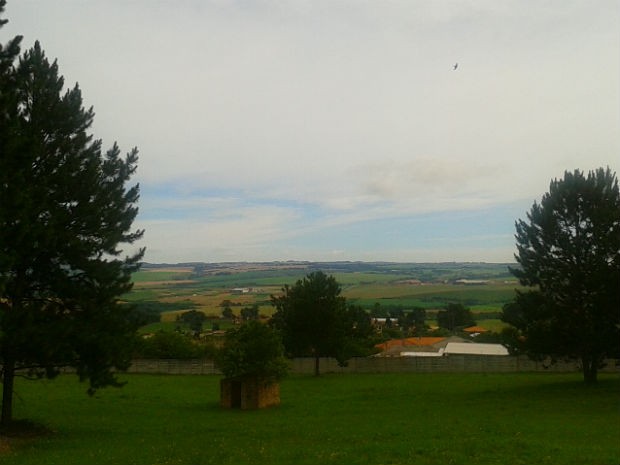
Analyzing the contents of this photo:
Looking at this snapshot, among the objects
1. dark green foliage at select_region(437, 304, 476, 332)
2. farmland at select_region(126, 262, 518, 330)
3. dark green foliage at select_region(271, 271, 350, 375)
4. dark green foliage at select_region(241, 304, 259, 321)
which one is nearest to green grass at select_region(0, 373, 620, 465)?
dark green foliage at select_region(241, 304, 259, 321)

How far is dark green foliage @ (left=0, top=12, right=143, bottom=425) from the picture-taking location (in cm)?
1780

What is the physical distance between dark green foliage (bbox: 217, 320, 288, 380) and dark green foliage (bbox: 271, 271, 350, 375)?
19.7 m

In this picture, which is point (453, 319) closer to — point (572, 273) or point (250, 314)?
point (250, 314)

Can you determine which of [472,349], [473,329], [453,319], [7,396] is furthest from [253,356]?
[473,329]

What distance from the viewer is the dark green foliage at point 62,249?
17797 mm

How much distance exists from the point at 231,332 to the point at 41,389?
674 inches

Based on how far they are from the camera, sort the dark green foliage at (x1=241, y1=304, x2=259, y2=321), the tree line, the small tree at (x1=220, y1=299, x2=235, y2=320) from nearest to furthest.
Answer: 1. the tree line
2. the dark green foliage at (x1=241, y1=304, x2=259, y2=321)
3. the small tree at (x1=220, y1=299, x2=235, y2=320)

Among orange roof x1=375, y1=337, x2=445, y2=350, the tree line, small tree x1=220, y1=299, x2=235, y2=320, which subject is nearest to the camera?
the tree line

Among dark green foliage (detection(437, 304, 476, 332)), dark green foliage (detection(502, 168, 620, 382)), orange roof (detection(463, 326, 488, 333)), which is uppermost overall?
dark green foliage (detection(502, 168, 620, 382))

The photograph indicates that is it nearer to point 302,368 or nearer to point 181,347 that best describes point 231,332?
point 302,368

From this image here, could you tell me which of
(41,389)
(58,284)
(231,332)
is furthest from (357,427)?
(41,389)

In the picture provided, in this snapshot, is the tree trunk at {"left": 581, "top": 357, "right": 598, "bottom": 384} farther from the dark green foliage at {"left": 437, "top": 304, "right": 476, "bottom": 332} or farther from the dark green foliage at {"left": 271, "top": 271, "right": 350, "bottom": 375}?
the dark green foliage at {"left": 437, "top": 304, "right": 476, "bottom": 332}

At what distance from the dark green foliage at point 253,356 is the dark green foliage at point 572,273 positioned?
12.8 metres

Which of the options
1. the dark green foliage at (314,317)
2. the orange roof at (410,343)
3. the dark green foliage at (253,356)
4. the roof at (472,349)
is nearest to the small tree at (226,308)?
the orange roof at (410,343)
